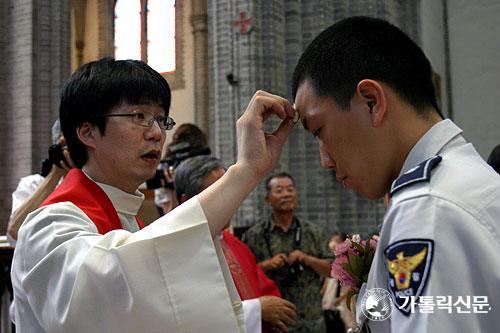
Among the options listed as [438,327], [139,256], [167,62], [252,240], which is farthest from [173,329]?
[167,62]

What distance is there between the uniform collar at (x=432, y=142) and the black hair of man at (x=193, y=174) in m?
2.19

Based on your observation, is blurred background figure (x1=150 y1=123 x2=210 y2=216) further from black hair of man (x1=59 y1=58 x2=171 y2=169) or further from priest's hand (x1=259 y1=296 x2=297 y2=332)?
black hair of man (x1=59 y1=58 x2=171 y2=169)

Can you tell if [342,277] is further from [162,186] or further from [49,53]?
[49,53]

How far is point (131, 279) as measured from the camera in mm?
1264

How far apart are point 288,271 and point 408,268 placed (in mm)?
3452

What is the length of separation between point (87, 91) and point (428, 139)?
1.15 metres

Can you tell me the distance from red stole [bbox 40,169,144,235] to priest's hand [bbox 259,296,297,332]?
4.99 ft

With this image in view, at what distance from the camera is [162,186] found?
4176 millimetres

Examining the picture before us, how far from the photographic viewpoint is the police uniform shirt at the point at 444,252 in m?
0.87

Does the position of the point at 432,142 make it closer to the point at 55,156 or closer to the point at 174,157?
the point at 55,156

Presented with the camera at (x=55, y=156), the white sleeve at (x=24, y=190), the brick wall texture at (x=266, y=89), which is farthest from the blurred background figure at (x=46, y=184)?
the brick wall texture at (x=266, y=89)

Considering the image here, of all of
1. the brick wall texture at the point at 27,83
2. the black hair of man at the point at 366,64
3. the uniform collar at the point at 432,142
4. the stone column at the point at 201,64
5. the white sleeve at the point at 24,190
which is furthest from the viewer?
the stone column at the point at 201,64

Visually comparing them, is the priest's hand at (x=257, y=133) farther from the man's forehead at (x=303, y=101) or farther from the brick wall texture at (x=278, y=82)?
the brick wall texture at (x=278, y=82)

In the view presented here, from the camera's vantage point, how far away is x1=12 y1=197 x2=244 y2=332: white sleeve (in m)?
1.25
